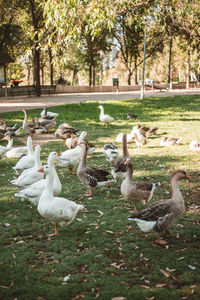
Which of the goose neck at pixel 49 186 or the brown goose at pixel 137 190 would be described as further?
the brown goose at pixel 137 190

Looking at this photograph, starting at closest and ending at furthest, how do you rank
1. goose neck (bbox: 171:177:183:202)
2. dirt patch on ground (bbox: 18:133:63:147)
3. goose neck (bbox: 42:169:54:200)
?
goose neck (bbox: 171:177:183:202)
goose neck (bbox: 42:169:54:200)
dirt patch on ground (bbox: 18:133:63:147)

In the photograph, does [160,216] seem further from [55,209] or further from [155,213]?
[55,209]

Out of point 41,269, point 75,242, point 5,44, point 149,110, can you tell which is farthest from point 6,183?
point 5,44

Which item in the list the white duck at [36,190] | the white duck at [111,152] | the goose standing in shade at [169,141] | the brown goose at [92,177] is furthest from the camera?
the goose standing in shade at [169,141]

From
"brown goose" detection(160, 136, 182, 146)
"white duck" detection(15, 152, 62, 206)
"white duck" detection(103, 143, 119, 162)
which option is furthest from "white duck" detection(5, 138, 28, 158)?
"brown goose" detection(160, 136, 182, 146)

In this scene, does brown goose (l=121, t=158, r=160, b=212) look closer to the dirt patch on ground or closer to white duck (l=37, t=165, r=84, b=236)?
white duck (l=37, t=165, r=84, b=236)

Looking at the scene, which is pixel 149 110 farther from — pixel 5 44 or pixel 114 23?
pixel 5 44

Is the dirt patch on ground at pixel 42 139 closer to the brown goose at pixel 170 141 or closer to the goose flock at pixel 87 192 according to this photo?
the goose flock at pixel 87 192

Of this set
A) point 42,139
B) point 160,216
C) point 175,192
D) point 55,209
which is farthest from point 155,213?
point 42,139

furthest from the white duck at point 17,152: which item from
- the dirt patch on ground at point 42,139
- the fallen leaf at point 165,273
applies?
the fallen leaf at point 165,273

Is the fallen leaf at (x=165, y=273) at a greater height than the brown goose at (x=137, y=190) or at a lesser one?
lesser

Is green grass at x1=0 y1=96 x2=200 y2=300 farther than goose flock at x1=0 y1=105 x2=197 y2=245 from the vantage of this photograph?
No

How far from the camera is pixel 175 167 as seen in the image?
33.5 feet

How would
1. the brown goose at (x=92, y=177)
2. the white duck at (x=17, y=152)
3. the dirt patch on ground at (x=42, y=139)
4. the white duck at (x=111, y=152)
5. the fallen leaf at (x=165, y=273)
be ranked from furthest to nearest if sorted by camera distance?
the dirt patch on ground at (x=42, y=139), the white duck at (x=17, y=152), the white duck at (x=111, y=152), the brown goose at (x=92, y=177), the fallen leaf at (x=165, y=273)
